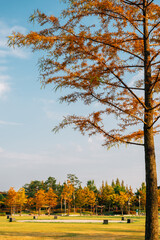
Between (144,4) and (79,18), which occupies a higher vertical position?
(144,4)

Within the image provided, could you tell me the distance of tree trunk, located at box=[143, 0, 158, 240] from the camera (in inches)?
267

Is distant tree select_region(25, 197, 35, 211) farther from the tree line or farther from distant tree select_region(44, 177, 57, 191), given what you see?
distant tree select_region(44, 177, 57, 191)

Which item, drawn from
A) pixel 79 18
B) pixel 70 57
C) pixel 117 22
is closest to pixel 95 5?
pixel 79 18

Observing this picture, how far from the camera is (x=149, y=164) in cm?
705

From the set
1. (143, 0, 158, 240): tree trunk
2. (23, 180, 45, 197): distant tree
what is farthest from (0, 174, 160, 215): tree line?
(143, 0, 158, 240): tree trunk

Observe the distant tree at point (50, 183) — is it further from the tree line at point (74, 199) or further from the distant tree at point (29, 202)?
the distant tree at point (29, 202)

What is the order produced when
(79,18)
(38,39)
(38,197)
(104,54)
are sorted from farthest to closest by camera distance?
1. (38,197)
2. (104,54)
3. (79,18)
4. (38,39)

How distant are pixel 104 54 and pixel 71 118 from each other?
231 cm

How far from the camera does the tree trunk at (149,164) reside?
6.77 meters

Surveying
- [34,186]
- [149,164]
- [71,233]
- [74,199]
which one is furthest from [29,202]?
[149,164]

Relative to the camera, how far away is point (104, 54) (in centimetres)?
778

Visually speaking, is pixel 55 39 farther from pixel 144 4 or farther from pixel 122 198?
pixel 122 198

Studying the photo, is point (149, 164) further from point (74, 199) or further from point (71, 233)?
point (74, 199)

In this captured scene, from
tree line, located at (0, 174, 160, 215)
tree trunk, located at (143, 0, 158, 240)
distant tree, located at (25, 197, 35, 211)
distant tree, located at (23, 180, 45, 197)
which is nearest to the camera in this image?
tree trunk, located at (143, 0, 158, 240)
